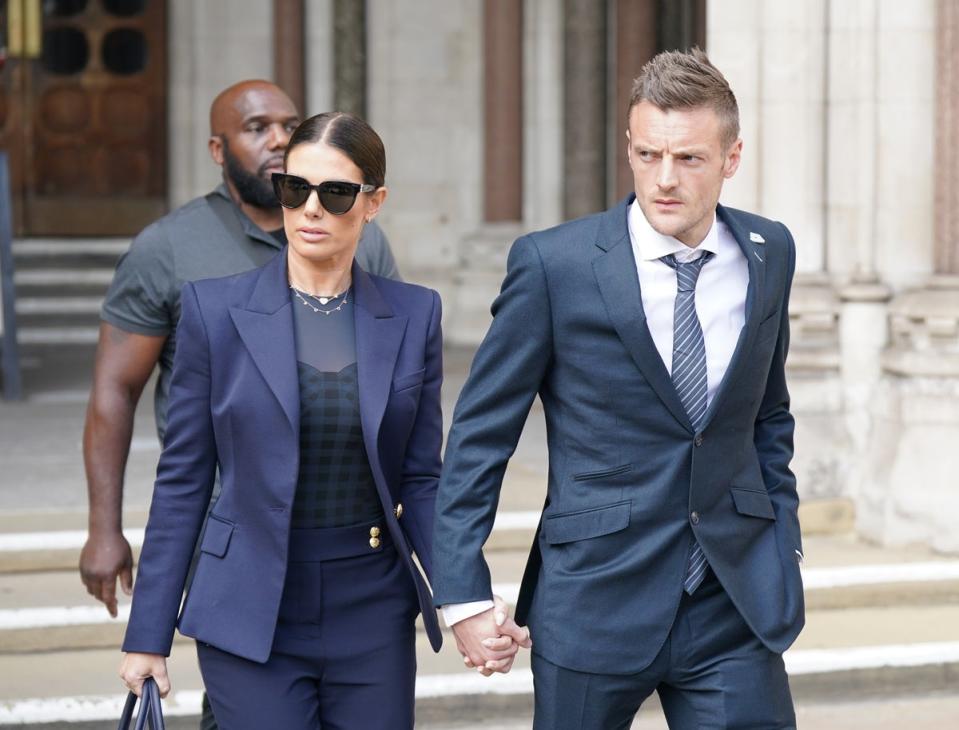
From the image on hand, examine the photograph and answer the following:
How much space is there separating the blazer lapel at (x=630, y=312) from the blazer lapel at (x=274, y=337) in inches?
22.5

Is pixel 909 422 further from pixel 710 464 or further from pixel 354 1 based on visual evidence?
pixel 354 1

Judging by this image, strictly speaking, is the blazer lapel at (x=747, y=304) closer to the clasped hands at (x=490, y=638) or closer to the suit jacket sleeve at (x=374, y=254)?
the clasped hands at (x=490, y=638)

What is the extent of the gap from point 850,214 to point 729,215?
177 inches

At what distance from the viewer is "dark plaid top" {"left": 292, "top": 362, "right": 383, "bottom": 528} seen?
3.29 m

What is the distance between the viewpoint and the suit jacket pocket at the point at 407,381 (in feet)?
11.1

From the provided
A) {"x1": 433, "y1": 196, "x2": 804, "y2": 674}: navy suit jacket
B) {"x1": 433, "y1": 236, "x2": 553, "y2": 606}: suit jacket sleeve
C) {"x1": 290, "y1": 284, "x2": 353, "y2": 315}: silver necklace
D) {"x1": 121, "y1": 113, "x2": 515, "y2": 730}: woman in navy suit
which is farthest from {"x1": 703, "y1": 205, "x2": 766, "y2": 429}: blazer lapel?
{"x1": 290, "y1": 284, "x2": 353, "y2": 315}: silver necklace

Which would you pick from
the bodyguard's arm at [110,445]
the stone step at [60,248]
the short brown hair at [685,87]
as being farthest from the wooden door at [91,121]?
the short brown hair at [685,87]

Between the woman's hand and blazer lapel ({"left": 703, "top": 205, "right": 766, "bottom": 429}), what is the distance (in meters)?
1.07

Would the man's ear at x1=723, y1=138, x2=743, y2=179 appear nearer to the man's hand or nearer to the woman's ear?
the woman's ear

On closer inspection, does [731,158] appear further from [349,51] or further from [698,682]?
[349,51]

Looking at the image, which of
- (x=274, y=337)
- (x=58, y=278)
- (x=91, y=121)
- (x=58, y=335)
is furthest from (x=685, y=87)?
(x=91, y=121)

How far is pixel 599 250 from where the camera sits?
324 centimetres

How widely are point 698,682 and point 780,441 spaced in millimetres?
512

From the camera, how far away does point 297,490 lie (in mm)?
3287
